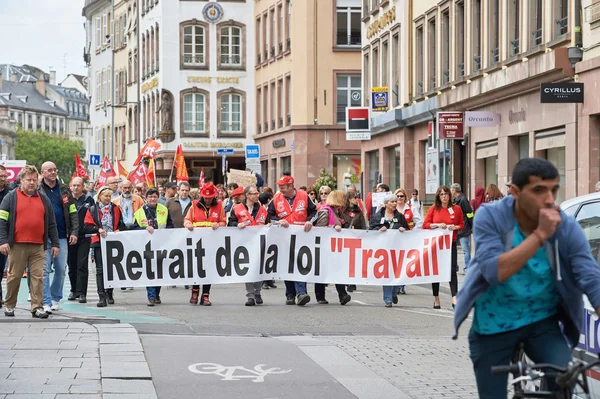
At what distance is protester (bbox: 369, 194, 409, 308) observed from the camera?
62.1 ft

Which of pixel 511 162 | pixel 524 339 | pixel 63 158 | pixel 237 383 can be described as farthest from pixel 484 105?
pixel 63 158

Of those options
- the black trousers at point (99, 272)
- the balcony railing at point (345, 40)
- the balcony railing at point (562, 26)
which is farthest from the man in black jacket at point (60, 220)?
the balcony railing at point (345, 40)

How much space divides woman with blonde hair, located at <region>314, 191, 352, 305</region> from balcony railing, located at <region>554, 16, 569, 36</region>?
7.99 meters

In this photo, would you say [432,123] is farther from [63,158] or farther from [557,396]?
[63,158]

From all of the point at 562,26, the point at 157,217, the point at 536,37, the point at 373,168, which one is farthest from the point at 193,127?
the point at 157,217

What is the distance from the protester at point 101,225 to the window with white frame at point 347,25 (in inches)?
1510

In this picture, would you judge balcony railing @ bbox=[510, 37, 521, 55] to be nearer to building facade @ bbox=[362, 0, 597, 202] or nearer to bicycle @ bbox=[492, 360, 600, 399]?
building facade @ bbox=[362, 0, 597, 202]

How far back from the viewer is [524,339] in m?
6.08

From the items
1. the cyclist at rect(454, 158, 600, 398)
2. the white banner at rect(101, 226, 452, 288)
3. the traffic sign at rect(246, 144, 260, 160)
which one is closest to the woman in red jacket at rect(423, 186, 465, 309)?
the white banner at rect(101, 226, 452, 288)

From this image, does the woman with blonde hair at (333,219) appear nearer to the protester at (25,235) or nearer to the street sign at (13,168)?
the protester at (25,235)

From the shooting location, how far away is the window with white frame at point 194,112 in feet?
229

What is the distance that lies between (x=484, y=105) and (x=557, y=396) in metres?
27.3

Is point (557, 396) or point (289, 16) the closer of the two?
point (557, 396)

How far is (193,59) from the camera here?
70.0m
